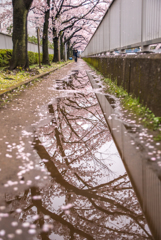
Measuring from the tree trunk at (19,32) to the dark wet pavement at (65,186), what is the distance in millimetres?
8793

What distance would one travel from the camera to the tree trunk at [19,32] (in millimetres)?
11406

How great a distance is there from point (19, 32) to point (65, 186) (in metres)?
11.1

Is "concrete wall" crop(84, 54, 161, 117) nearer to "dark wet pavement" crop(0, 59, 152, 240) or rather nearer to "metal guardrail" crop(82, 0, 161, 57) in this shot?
"metal guardrail" crop(82, 0, 161, 57)

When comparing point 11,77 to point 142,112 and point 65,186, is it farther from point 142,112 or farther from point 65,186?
point 65,186

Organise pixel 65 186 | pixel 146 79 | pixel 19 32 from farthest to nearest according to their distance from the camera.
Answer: pixel 19 32 → pixel 146 79 → pixel 65 186

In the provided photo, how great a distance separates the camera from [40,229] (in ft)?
4.84

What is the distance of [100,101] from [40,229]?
167 inches

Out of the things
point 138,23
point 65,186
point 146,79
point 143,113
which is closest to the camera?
point 65,186

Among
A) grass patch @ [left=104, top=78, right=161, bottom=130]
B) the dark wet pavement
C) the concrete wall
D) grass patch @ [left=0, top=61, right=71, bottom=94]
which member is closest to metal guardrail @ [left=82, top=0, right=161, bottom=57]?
the concrete wall

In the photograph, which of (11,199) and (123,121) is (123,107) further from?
(11,199)

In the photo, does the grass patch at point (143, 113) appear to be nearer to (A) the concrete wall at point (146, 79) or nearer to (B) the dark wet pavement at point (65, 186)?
(A) the concrete wall at point (146, 79)

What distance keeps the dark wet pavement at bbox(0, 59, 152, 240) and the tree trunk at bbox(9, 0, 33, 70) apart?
28.8 ft

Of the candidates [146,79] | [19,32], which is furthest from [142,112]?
[19,32]

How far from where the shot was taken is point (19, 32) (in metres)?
11.6
